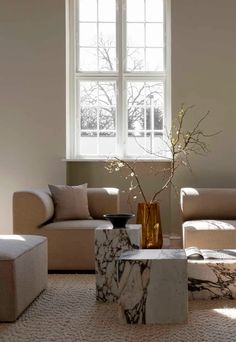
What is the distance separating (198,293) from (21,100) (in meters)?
3.46

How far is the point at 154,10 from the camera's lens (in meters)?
6.67

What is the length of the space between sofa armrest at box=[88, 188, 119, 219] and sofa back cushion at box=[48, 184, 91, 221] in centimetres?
11

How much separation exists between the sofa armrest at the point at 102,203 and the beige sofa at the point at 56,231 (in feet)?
1.27

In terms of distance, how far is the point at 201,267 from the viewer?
387cm

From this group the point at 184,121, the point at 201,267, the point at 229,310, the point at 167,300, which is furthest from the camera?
the point at 184,121

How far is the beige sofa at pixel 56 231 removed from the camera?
5035 mm

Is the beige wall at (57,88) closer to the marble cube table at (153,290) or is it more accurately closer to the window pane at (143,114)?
the window pane at (143,114)

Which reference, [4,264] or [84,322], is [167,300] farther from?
[4,264]

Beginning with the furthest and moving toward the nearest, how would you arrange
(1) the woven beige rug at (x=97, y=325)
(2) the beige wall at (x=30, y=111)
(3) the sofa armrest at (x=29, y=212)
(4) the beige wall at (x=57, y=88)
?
(2) the beige wall at (x=30, y=111), (4) the beige wall at (x=57, y=88), (3) the sofa armrest at (x=29, y=212), (1) the woven beige rug at (x=97, y=325)

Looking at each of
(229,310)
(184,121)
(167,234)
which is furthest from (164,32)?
(229,310)

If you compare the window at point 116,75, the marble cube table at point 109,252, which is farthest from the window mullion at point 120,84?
the marble cube table at point 109,252

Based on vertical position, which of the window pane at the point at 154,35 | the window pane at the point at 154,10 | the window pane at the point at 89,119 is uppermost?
the window pane at the point at 154,10

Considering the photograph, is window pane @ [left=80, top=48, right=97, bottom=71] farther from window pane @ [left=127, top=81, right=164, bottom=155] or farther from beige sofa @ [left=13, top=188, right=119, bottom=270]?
beige sofa @ [left=13, top=188, right=119, bottom=270]

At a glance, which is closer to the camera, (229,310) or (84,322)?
(84,322)
